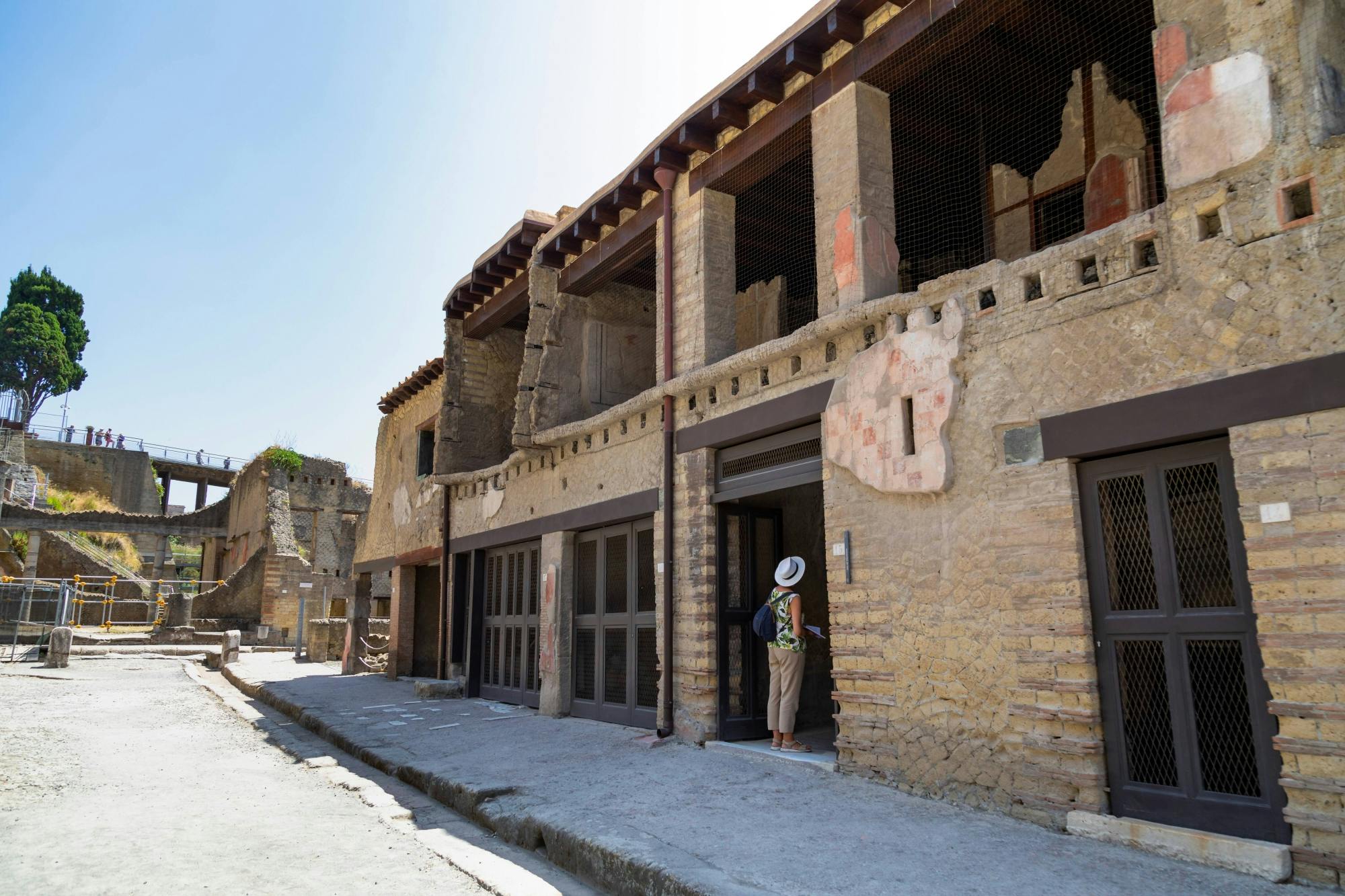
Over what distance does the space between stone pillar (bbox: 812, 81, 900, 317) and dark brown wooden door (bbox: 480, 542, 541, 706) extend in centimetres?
609

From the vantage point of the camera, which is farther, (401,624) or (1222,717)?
(401,624)

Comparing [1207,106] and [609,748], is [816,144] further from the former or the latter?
[609,748]

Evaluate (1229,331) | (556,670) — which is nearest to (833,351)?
(1229,331)

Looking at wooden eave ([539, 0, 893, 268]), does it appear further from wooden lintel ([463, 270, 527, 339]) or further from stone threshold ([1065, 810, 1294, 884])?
stone threshold ([1065, 810, 1294, 884])

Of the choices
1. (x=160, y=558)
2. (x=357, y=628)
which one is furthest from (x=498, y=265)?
(x=160, y=558)

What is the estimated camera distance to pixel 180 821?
18.6 ft

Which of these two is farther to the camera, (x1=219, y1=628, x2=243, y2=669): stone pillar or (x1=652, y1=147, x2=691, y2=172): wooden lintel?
(x1=219, y1=628, x2=243, y2=669): stone pillar

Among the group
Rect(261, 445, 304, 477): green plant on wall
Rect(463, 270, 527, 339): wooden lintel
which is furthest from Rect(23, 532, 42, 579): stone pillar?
Rect(463, 270, 527, 339): wooden lintel

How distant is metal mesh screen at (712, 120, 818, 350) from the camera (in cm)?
883

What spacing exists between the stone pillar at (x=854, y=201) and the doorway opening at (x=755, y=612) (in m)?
1.93

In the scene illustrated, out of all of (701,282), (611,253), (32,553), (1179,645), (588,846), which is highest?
(611,253)

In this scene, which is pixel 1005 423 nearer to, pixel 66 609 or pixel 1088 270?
pixel 1088 270

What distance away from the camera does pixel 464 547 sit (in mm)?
13562

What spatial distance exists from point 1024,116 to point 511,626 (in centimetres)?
879
